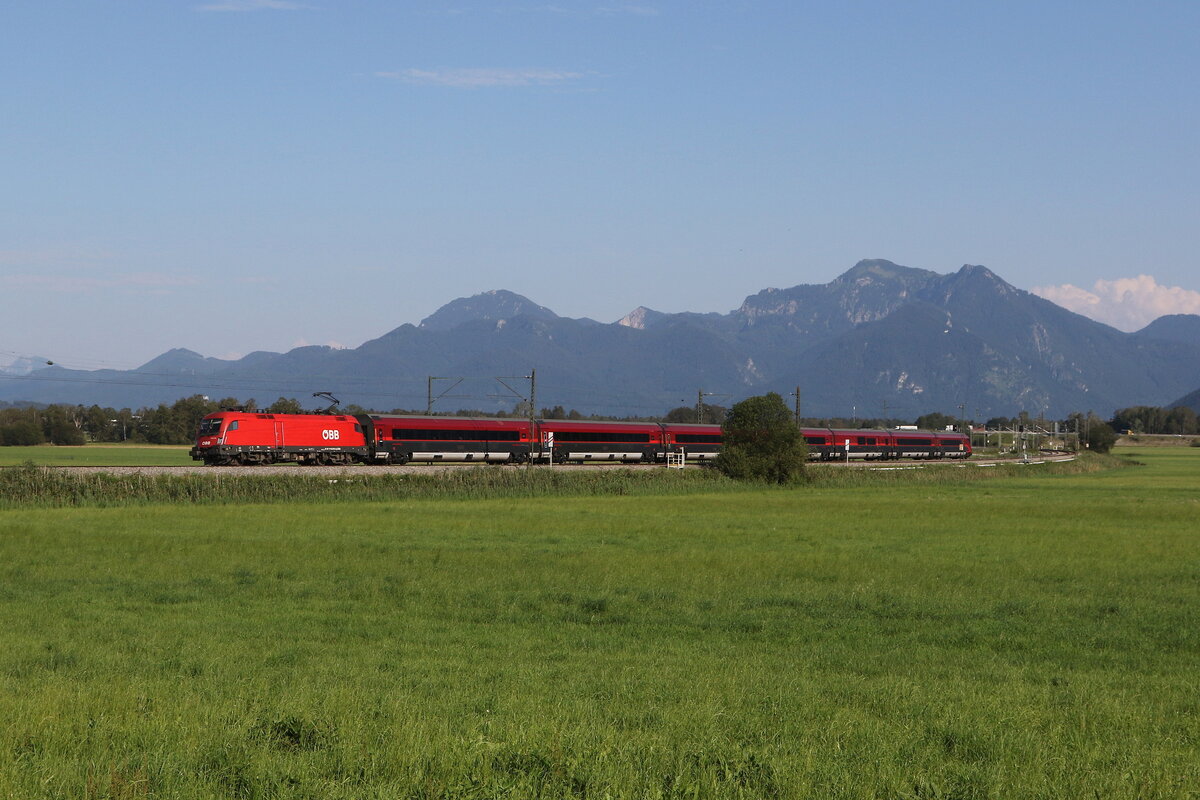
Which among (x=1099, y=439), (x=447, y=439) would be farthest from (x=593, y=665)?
(x=1099, y=439)

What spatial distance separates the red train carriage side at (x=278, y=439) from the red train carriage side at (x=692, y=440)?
2810cm

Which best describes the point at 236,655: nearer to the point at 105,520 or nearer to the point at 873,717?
the point at 873,717

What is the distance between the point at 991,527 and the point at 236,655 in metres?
31.2

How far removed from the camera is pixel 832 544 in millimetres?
32000

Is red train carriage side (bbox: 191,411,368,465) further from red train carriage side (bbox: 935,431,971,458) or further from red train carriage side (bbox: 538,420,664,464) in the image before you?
red train carriage side (bbox: 935,431,971,458)

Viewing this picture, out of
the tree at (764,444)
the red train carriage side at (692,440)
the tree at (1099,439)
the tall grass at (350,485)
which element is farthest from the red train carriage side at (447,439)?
the tree at (1099,439)

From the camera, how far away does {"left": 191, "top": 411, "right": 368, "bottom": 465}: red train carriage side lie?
223 ft

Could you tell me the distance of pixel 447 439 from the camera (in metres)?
77.6

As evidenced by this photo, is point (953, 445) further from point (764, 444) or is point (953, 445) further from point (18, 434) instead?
point (18, 434)

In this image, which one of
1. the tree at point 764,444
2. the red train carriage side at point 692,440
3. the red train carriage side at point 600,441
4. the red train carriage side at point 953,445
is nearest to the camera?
the tree at point 764,444

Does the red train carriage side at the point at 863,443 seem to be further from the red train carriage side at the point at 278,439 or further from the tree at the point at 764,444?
the red train carriage side at the point at 278,439

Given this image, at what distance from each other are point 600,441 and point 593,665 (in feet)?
240

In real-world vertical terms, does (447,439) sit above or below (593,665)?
above

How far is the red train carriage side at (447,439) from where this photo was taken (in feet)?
246
